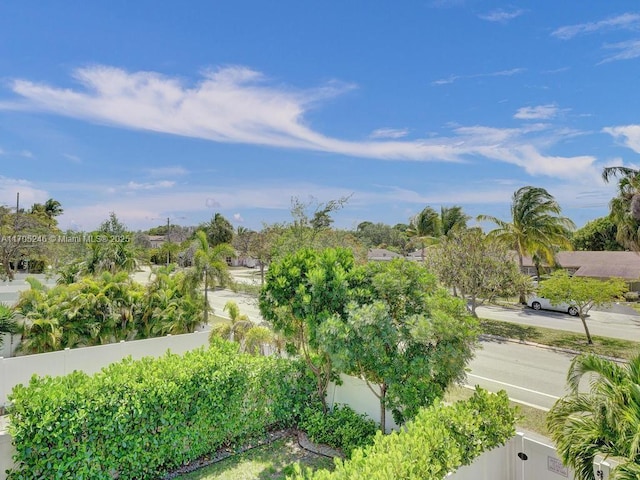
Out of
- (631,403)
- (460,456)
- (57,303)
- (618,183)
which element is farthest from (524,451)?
(618,183)

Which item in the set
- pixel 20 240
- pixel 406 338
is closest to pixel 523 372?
pixel 406 338

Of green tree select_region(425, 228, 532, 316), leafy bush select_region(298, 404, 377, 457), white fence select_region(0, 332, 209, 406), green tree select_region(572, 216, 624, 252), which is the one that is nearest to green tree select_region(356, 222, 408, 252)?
green tree select_region(572, 216, 624, 252)

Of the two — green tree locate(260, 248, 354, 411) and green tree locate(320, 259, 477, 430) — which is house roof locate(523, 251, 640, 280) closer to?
green tree locate(320, 259, 477, 430)

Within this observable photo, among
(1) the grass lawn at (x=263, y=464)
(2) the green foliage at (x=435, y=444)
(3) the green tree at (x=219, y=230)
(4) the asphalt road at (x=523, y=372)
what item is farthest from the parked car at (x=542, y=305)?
(3) the green tree at (x=219, y=230)

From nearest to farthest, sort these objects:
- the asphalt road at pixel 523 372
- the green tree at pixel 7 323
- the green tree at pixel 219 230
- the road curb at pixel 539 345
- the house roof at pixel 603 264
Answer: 1. the asphalt road at pixel 523 372
2. the green tree at pixel 7 323
3. the road curb at pixel 539 345
4. the house roof at pixel 603 264
5. the green tree at pixel 219 230

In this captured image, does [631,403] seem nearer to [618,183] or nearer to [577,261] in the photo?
[618,183]

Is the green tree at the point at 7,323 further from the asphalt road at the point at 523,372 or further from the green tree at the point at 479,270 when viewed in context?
the green tree at the point at 479,270
